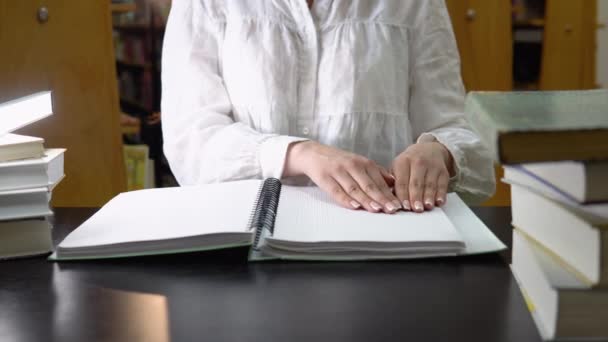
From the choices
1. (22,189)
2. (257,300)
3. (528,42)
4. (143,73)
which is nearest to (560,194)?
(257,300)

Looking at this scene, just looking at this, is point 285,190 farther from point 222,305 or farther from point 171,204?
point 222,305

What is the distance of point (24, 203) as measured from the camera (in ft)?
2.21

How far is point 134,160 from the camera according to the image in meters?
2.47

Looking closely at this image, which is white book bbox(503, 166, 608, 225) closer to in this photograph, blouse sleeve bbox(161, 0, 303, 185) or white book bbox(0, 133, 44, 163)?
white book bbox(0, 133, 44, 163)

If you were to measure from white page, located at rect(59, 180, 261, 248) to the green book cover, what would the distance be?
0.28m

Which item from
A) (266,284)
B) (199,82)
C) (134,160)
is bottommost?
(134,160)

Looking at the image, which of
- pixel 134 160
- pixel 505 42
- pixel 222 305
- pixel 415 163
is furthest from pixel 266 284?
pixel 505 42

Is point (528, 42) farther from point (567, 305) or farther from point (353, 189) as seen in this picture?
point (567, 305)

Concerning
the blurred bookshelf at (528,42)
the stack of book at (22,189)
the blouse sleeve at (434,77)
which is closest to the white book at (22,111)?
the stack of book at (22,189)

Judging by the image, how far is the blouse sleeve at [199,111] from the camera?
1.03 metres

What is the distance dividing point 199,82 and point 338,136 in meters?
0.24

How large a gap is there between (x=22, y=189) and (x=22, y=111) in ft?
0.27

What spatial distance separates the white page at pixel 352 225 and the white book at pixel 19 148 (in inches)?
9.8

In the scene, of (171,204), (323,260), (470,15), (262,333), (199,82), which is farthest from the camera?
(470,15)
